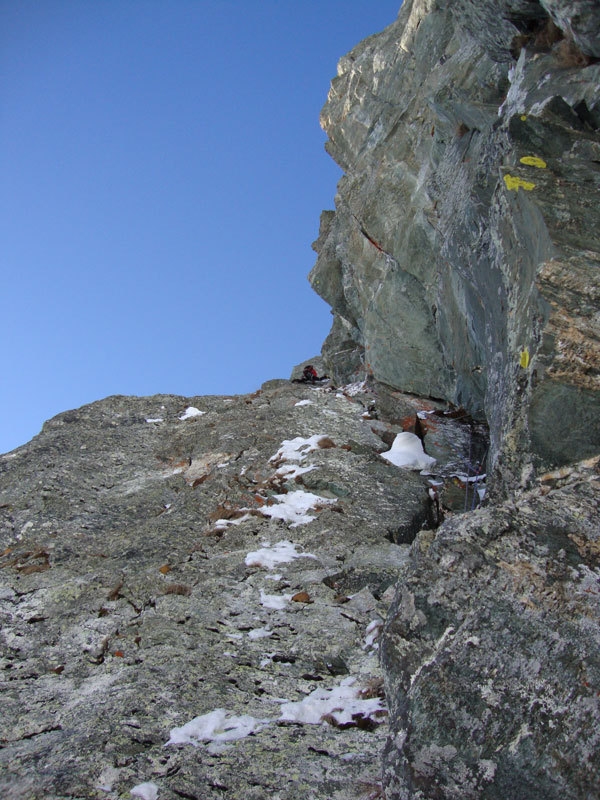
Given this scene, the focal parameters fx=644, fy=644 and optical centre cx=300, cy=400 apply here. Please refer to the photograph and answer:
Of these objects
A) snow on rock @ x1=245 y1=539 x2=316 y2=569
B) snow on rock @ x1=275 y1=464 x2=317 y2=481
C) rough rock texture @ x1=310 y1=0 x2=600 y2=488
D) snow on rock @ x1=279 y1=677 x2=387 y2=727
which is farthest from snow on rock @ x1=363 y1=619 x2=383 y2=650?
snow on rock @ x1=275 y1=464 x2=317 y2=481

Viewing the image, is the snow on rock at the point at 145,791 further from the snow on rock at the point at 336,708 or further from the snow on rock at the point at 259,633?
the snow on rock at the point at 259,633

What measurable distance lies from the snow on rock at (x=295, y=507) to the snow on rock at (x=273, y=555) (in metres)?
0.77

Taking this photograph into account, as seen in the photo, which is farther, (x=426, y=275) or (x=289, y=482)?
(x=426, y=275)

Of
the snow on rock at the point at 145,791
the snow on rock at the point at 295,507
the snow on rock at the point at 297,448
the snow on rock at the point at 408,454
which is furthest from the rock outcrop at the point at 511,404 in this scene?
the snow on rock at the point at 297,448

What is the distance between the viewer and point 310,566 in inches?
349

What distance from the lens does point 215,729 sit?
528cm

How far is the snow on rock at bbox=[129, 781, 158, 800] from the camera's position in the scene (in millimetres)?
4391

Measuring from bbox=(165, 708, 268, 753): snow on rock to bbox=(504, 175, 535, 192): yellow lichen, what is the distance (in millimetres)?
6642

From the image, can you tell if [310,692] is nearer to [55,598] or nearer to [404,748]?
[404,748]

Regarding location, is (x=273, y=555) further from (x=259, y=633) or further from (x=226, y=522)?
(x=259, y=633)

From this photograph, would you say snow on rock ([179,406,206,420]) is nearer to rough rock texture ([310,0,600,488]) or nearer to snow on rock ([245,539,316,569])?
rough rock texture ([310,0,600,488])

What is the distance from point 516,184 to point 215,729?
6949mm

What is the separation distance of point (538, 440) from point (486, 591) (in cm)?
268

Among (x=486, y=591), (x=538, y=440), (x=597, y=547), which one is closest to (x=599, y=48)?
(x=538, y=440)
